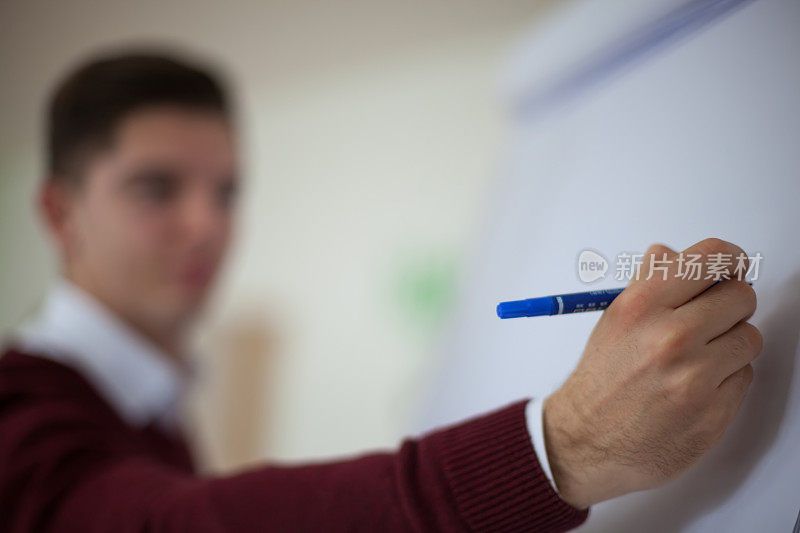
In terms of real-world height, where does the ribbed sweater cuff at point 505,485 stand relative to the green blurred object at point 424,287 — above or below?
above

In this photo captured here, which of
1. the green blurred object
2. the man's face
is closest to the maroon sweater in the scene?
the man's face

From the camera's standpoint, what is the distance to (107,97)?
2.24 feet

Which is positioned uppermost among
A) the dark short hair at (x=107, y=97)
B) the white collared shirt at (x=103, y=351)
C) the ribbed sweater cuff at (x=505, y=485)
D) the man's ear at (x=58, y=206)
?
the dark short hair at (x=107, y=97)

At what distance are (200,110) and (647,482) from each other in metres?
0.72

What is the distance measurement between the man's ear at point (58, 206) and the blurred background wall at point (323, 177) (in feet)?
1.27

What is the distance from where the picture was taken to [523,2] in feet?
3.51

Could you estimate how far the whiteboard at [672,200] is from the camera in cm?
25

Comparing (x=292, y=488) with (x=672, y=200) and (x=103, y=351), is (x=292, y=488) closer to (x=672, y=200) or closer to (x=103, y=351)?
(x=672, y=200)

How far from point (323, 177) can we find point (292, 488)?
1078 millimetres

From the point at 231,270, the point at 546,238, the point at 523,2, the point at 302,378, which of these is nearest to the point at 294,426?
the point at 302,378

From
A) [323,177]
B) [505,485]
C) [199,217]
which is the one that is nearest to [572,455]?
[505,485]

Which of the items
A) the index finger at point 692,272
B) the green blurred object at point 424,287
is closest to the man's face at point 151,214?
the green blurred object at point 424,287

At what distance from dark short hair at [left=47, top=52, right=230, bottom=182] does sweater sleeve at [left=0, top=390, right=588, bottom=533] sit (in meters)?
0.41

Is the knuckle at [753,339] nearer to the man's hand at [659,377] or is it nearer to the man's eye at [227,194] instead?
the man's hand at [659,377]
